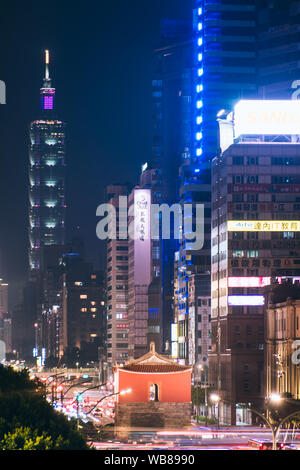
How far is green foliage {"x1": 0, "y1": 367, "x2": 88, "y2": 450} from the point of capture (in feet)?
215

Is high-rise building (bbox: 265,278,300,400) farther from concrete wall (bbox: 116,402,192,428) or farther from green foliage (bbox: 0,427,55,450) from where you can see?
green foliage (bbox: 0,427,55,450)

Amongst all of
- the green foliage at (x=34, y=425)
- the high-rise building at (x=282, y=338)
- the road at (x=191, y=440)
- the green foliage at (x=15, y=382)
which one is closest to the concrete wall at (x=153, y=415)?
the road at (x=191, y=440)

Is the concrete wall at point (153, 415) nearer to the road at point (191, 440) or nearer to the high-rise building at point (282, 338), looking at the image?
the road at point (191, 440)

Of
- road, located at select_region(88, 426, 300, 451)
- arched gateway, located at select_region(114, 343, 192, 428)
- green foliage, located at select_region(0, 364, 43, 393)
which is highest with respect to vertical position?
green foliage, located at select_region(0, 364, 43, 393)

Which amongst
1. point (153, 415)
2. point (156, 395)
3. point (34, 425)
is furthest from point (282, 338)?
point (34, 425)

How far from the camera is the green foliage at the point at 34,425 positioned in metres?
65.5

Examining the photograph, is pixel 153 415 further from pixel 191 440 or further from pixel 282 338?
pixel 282 338

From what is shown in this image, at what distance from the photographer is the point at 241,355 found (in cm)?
19575

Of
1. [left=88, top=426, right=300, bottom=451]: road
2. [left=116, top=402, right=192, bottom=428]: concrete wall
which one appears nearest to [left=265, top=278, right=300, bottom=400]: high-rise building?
[left=116, top=402, right=192, bottom=428]: concrete wall

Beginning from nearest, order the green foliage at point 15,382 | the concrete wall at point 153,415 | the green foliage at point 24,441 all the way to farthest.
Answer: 1. the green foliage at point 24,441
2. the green foliage at point 15,382
3. the concrete wall at point 153,415

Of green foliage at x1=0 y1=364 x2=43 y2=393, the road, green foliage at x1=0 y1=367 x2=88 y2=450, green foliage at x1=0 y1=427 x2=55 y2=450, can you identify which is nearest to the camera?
green foliage at x1=0 y1=427 x2=55 y2=450
